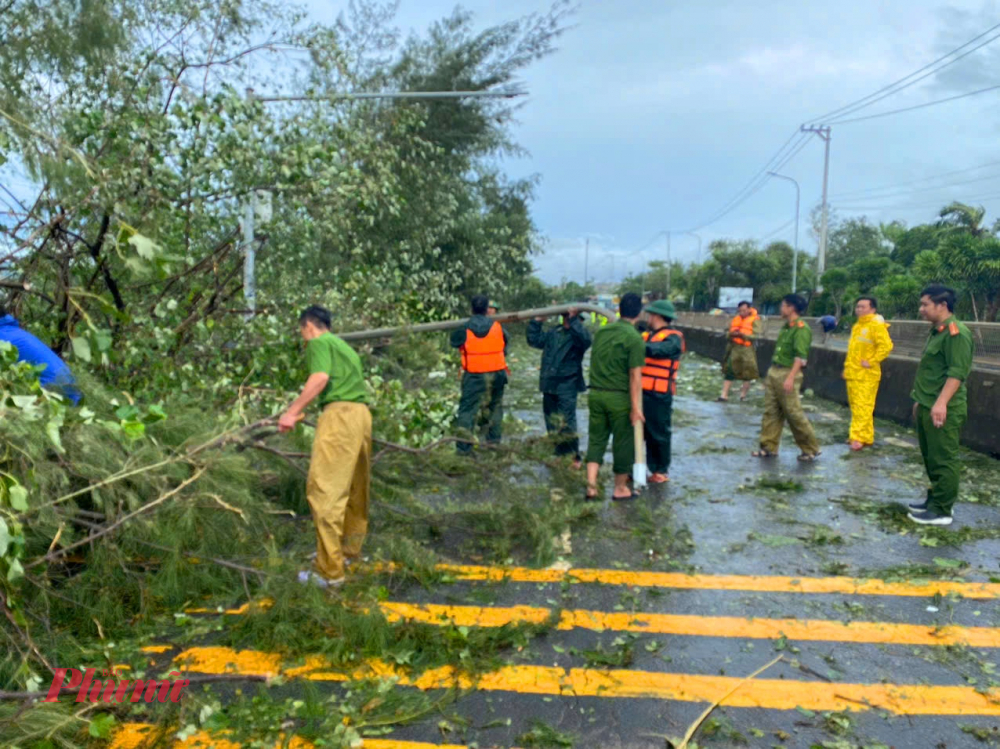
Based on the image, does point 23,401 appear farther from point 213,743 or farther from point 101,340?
point 213,743

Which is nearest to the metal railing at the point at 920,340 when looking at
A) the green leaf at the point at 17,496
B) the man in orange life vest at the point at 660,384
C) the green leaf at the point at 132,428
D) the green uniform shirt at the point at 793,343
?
the green uniform shirt at the point at 793,343

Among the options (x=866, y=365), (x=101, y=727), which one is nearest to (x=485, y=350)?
(x=866, y=365)

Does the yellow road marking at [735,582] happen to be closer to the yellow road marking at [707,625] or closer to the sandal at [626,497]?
the yellow road marking at [707,625]

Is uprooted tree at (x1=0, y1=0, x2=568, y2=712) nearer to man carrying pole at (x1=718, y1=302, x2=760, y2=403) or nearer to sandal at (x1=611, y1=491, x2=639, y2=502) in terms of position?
sandal at (x1=611, y1=491, x2=639, y2=502)

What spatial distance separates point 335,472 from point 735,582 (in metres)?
2.67

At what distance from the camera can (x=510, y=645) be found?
4203mm

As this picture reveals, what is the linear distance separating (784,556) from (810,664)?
1771mm

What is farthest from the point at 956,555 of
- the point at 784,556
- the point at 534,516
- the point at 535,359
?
the point at 535,359

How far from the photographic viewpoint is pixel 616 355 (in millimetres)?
6941

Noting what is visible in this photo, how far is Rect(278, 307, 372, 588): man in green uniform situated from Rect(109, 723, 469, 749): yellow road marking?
1309mm

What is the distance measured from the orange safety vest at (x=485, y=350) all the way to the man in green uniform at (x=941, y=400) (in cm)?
393

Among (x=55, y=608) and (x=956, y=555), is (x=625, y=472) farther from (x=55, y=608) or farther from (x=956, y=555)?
(x=55, y=608)

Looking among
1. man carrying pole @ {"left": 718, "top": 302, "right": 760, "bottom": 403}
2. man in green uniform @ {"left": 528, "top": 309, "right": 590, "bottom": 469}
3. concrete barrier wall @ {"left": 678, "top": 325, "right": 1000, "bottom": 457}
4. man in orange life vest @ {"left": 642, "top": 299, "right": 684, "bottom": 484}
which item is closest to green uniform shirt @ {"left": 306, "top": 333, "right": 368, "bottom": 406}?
man in green uniform @ {"left": 528, "top": 309, "right": 590, "bottom": 469}

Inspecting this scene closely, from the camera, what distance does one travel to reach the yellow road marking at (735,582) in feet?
16.6
